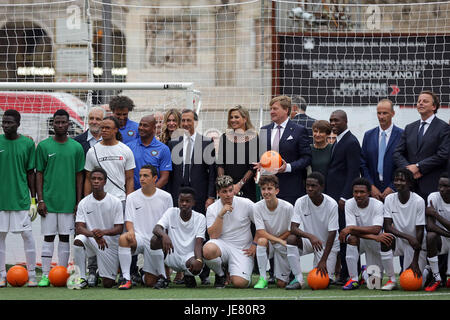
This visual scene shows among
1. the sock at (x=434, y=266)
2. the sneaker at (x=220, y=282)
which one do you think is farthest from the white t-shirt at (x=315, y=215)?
the sock at (x=434, y=266)

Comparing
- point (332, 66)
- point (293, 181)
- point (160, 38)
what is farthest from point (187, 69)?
point (293, 181)

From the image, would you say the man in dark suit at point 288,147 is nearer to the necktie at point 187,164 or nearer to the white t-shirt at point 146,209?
the necktie at point 187,164

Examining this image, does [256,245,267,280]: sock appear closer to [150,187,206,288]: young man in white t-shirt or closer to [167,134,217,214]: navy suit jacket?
[150,187,206,288]: young man in white t-shirt

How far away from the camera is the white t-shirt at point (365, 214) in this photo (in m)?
8.66

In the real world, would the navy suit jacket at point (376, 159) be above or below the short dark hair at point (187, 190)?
above

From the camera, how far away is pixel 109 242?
8875mm

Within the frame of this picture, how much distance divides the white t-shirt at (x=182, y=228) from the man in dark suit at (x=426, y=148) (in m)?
2.24

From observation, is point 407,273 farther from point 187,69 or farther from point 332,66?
point 187,69

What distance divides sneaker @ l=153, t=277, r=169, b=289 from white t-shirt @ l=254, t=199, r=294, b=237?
1137 millimetres

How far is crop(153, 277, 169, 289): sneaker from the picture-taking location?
8.62 metres

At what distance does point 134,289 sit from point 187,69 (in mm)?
14974

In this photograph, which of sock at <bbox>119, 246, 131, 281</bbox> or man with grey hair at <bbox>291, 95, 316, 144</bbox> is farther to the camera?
man with grey hair at <bbox>291, 95, 316, 144</bbox>

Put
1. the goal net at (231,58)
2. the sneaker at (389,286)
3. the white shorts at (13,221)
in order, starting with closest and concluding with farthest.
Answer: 1. the sneaker at (389,286)
2. the white shorts at (13,221)
3. the goal net at (231,58)

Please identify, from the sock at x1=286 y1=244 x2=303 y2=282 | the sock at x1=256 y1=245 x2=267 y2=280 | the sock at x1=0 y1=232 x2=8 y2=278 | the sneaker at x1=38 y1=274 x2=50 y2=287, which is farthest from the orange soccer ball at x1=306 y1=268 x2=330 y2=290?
the sock at x1=0 y1=232 x2=8 y2=278
